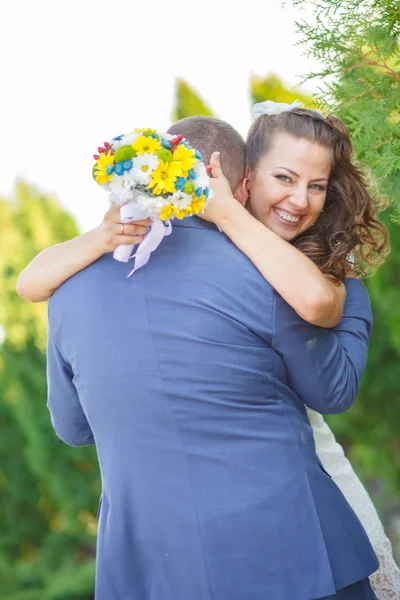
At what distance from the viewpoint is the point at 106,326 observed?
204 centimetres

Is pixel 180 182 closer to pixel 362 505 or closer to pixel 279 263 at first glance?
pixel 279 263

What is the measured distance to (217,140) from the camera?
221 cm

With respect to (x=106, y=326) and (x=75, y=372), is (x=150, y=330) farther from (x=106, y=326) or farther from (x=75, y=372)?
(x=75, y=372)

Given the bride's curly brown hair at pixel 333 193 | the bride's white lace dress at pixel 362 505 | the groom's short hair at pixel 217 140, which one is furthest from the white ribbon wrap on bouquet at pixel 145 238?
the bride's white lace dress at pixel 362 505

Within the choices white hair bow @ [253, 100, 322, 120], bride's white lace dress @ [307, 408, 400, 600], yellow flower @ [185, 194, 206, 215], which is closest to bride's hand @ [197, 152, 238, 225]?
yellow flower @ [185, 194, 206, 215]

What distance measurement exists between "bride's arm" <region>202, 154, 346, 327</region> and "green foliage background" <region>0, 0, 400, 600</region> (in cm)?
403

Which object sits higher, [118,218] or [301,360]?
[118,218]

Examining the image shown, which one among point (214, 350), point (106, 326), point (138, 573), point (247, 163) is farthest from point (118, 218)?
point (138, 573)

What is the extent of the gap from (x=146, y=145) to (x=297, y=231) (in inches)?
28.3

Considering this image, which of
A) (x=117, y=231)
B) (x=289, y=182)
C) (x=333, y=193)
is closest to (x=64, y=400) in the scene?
(x=117, y=231)

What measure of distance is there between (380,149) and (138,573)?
1.46 m

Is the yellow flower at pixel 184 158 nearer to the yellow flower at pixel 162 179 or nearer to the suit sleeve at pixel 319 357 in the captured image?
the yellow flower at pixel 162 179

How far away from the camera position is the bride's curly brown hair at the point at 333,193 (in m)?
2.38

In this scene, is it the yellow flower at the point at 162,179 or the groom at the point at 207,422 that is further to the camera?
the groom at the point at 207,422
